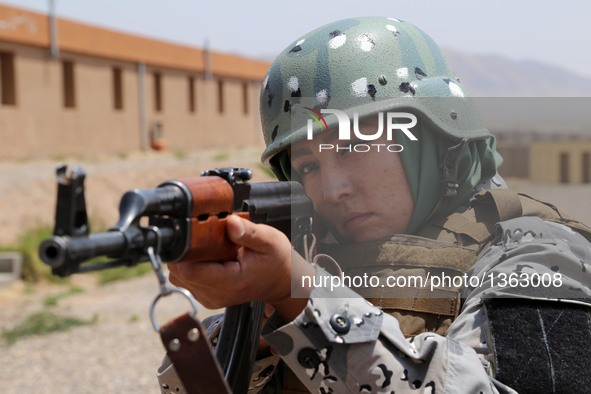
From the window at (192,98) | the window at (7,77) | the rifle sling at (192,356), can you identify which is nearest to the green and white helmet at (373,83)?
the rifle sling at (192,356)

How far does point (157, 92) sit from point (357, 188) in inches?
1009

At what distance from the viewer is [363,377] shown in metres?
1.51

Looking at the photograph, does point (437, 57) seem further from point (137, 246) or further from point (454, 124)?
point (137, 246)

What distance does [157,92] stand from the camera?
88.6ft

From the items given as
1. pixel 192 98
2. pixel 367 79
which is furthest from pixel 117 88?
pixel 367 79

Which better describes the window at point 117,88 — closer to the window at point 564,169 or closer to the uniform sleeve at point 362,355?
the window at point 564,169

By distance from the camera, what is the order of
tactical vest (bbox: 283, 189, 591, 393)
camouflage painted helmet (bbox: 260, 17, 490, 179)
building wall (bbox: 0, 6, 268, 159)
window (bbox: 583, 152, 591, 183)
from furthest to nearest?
building wall (bbox: 0, 6, 268, 159)
window (bbox: 583, 152, 591, 183)
camouflage painted helmet (bbox: 260, 17, 490, 179)
tactical vest (bbox: 283, 189, 591, 393)

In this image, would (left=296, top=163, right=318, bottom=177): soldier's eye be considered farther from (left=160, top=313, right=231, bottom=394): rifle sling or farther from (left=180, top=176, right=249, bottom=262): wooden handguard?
(left=160, top=313, right=231, bottom=394): rifle sling

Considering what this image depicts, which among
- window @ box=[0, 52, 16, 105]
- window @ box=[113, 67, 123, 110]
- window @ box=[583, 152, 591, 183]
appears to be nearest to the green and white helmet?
window @ box=[583, 152, 591, 183]

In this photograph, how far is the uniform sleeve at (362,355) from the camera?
151cm

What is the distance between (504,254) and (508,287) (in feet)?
0.40

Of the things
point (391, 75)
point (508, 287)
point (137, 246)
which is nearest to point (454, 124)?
point (391, 75)

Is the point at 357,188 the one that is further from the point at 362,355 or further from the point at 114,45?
the point at 114,45

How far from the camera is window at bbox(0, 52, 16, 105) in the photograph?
794 inches
